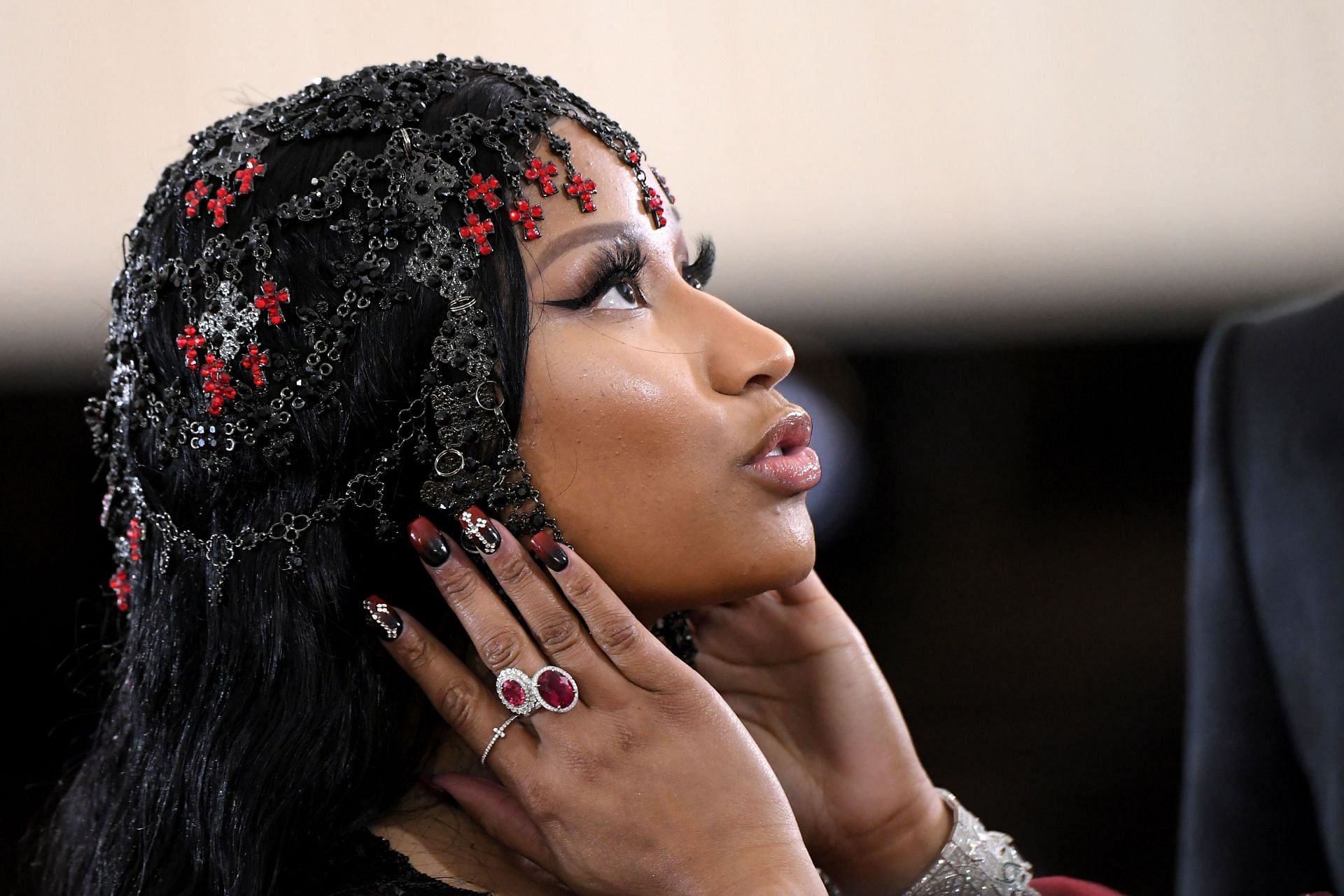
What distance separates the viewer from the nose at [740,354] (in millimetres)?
1408

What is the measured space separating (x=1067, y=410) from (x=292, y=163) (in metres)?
2.45

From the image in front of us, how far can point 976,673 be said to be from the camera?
350cm

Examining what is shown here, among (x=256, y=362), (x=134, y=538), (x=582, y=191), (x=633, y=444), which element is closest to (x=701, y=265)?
(x=582, y=191)

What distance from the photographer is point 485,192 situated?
1.38 metres

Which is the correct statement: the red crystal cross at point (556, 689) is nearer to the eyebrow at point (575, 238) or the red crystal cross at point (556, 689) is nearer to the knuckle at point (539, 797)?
the knuckle at point (539, 797)

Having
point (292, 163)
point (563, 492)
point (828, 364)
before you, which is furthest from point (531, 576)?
point (828, 364)

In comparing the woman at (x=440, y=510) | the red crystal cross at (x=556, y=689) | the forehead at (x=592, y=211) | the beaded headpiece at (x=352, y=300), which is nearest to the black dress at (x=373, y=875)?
the woman at (x=440, y=510)

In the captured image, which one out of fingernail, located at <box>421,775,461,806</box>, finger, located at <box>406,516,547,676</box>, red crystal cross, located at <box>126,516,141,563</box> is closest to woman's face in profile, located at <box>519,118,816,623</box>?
finger, located at <box>406,516,547,676</box>

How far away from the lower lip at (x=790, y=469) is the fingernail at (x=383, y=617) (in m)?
0.44

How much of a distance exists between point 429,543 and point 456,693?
0.57 ft

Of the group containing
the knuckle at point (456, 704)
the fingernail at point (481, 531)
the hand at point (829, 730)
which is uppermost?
the fingernail at point (481, 531)

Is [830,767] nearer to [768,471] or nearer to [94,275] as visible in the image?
[768,471]

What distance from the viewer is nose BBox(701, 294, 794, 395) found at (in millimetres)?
1408

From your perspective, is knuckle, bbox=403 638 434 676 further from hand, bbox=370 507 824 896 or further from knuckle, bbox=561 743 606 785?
knuckle, bbox=561 743 606 785
